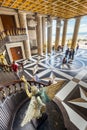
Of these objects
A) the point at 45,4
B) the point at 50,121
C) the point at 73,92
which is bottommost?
the point at 73,92

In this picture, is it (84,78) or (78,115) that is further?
(84,78)

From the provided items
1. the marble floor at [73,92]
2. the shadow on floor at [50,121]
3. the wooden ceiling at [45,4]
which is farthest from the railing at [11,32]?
the shadow on floor at [50,121]

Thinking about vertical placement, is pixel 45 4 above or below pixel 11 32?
above

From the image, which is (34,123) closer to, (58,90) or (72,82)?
(58,90)

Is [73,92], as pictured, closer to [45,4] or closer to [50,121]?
[50,121]

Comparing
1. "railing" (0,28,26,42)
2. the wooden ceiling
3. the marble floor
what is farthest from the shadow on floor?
the wooden ceiling

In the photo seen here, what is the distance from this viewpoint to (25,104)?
3322 millimetres

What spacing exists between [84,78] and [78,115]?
11.0 ft

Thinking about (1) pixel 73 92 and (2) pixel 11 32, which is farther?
(2) pixel 11 32

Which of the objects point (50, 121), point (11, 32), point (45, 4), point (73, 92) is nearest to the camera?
point (50, 121)

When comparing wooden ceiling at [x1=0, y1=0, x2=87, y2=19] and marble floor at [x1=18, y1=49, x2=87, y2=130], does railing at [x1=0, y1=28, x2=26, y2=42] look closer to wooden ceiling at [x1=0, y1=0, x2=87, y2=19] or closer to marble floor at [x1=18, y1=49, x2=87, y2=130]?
wooden ceiling at [x1=0, y1=0, x2=87, y2=19]

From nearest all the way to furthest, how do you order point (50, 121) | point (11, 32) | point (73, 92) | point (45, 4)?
point (50, 121), point (73, 92), point (45, 4), point (11, 32)

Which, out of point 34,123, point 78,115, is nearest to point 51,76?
point 78,115

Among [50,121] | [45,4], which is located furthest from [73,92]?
[45,4]
